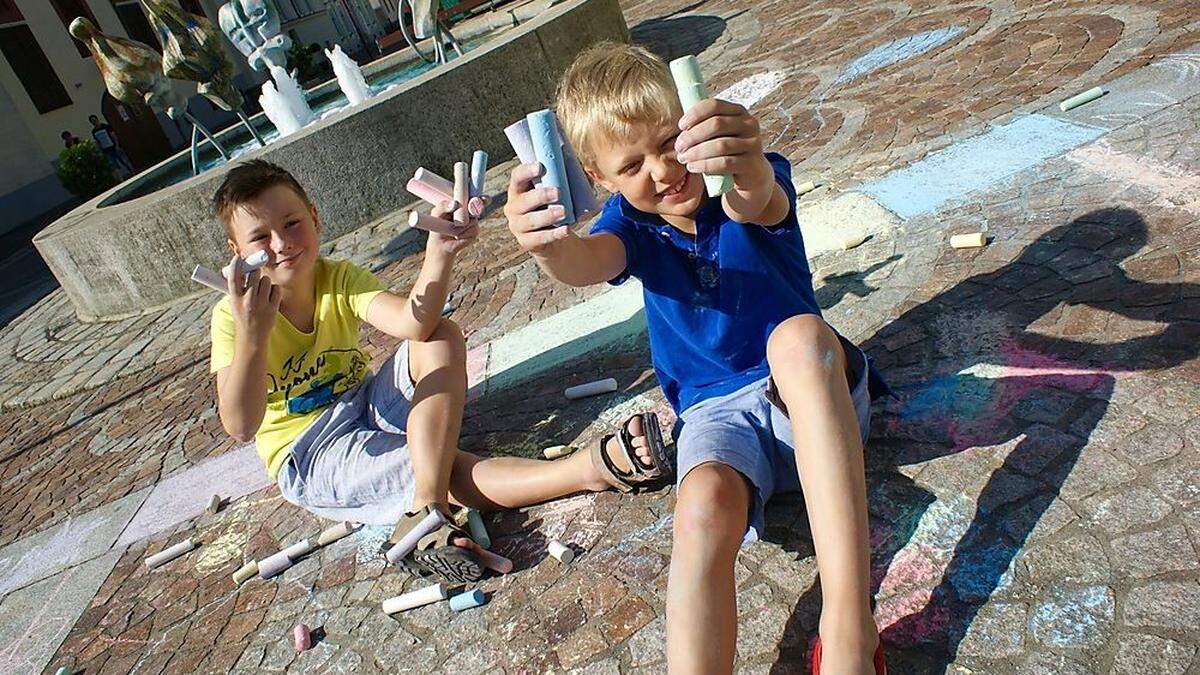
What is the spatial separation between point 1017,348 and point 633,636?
1.63 metres

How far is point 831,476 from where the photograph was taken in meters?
1.94

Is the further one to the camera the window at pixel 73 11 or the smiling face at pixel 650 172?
the window at pixel 73 11

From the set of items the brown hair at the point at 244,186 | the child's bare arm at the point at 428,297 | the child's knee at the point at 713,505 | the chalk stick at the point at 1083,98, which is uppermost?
the brown hair at the point at 244,186

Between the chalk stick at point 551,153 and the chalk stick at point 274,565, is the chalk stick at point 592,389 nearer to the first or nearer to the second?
the chalk stick at point 274,565

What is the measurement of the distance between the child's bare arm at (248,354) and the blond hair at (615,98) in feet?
3.80

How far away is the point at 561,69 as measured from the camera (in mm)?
8453

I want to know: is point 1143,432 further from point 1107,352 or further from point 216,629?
point 216,629

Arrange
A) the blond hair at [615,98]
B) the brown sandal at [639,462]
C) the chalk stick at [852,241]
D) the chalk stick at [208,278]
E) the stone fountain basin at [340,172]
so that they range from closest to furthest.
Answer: the blond hair at [615,98]
the chalk stick at [208,278]
the brown sandal at [639,462]
the chalk stick at [852,241]
the stone fountain basin at [340,172]

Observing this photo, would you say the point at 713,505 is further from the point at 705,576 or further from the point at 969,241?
the point at 969,241

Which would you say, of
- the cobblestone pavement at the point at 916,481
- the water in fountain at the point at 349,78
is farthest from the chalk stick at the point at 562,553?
the water in fountain at the point at 349,78

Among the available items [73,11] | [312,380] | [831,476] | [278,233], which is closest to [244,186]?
[278,233]

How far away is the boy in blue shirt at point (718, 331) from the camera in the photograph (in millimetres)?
1861

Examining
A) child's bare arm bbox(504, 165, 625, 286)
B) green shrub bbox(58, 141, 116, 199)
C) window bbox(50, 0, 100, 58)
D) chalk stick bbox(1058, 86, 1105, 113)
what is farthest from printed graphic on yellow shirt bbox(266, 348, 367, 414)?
window bbox(50, 0, 100, 58)

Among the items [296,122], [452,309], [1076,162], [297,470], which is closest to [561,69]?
[296,122]
